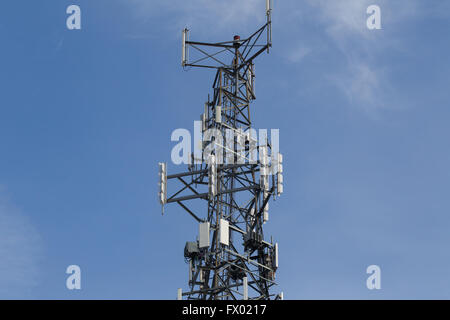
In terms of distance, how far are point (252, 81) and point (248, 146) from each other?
687 centimetres

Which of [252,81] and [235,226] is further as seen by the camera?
[252,81]

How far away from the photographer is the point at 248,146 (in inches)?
2486

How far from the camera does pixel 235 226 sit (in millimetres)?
60625
